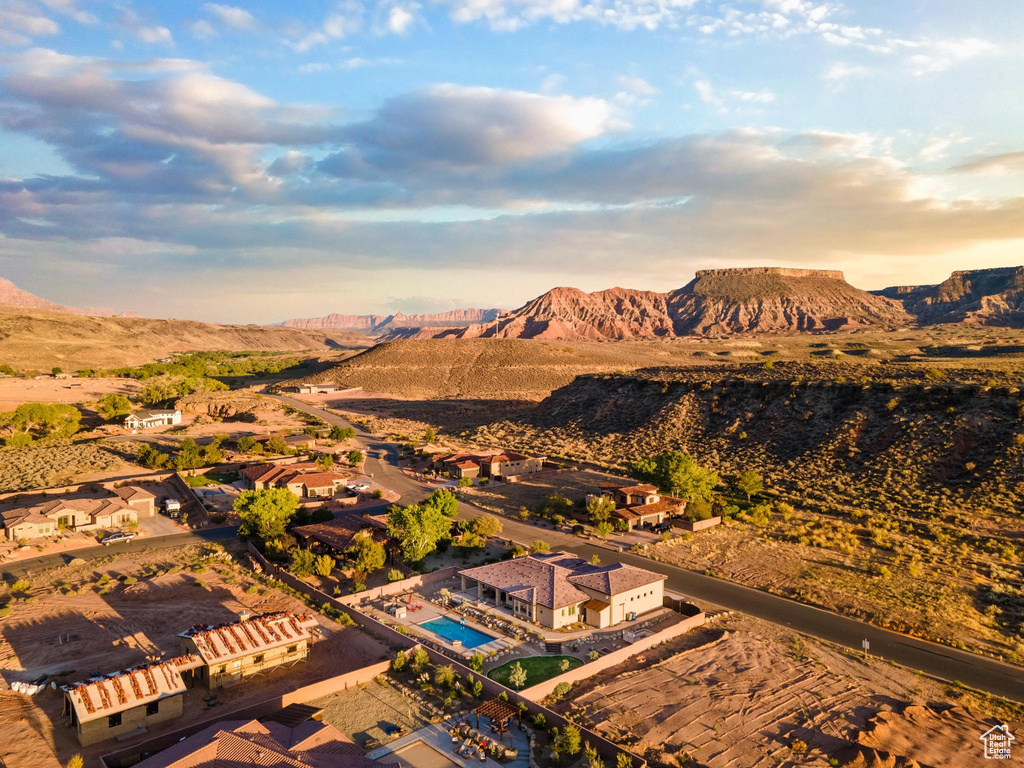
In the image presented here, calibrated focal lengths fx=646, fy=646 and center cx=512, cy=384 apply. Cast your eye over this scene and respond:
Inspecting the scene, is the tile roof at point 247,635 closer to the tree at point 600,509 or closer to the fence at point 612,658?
the fence at point 612,658

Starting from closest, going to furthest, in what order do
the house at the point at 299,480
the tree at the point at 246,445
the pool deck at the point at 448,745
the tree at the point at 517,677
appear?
the pool deck at the point at 448,745 < the tree at the point at 517,677 < the house at the point at 299,480 < the tree at the point at 246,445

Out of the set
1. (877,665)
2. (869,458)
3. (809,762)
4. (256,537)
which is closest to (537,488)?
A: (256,537)

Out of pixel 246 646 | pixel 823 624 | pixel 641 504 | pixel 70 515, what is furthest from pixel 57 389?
pixel 823 624

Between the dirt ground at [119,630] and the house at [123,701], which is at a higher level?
the house at [123,701]

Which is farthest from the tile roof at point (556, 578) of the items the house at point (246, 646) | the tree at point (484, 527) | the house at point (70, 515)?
the house at point (70, 515)

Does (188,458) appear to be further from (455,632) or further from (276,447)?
(455,632)

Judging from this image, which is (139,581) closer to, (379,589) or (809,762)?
(379,589)

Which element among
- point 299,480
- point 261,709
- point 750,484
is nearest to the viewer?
point 261,709

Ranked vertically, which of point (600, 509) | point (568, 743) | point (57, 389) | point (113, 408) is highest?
point (57, 389)
